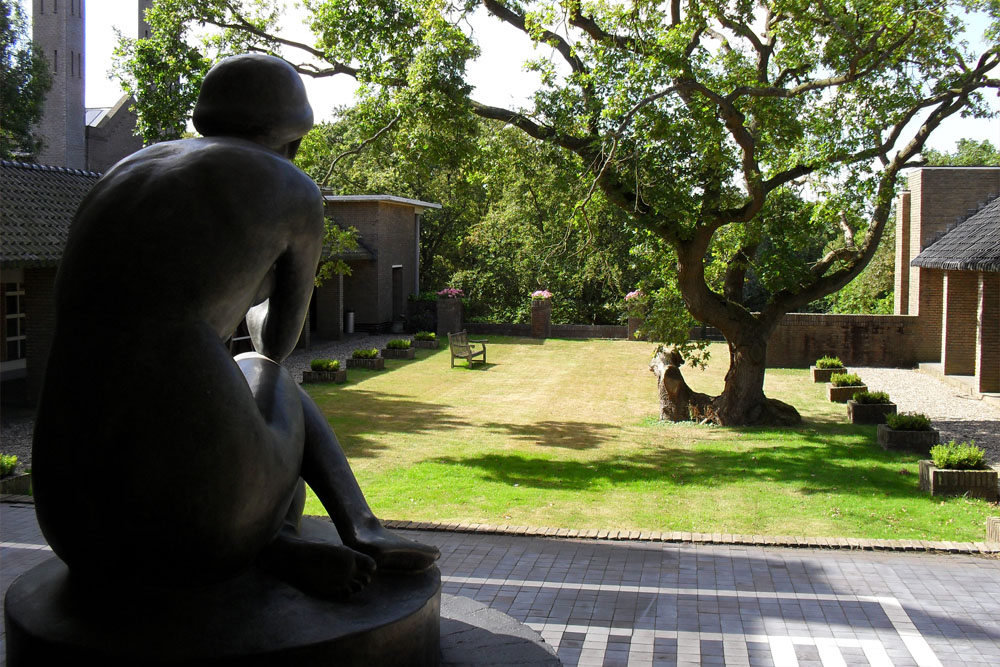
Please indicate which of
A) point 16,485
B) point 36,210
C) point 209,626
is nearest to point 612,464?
point 16,485

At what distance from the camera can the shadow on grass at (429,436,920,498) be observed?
1188 centimetres

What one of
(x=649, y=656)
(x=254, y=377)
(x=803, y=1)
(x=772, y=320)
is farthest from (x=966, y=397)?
(x=254, y=377)

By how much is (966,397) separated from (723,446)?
846 cm

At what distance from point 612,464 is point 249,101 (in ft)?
32.5

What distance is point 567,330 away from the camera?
110ft

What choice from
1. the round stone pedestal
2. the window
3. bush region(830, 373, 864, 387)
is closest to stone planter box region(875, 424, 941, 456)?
bush region(830, 373, 864, 387)

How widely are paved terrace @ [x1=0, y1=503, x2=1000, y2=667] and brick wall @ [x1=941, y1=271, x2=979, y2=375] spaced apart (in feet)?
51.0

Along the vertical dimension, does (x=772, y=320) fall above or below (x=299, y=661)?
above

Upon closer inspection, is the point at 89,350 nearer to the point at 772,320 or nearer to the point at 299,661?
the point at 299,661

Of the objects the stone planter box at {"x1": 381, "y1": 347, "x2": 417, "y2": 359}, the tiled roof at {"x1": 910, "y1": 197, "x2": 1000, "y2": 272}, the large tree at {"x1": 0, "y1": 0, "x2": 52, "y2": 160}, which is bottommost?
the stone planter box at {"x1": 381, "y1": 347, "x2": 417, "y2": 359}

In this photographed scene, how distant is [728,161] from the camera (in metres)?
14.9

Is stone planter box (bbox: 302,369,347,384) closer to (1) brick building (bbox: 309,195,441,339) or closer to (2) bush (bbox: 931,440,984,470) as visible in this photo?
(1) brick building (bbox: 309,195,441,339)

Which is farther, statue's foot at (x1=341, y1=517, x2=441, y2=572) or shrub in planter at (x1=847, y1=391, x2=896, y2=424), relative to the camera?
shrub in planter at (x1=847, y1=391, x2=896, y2=424)

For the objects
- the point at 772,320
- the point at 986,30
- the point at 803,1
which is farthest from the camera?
the point at 772,320
